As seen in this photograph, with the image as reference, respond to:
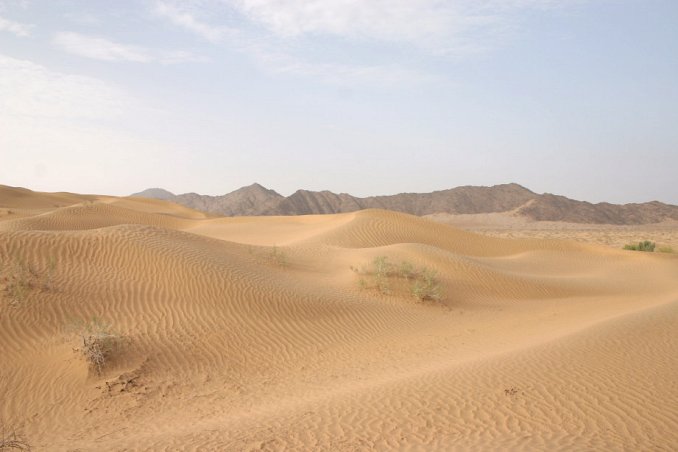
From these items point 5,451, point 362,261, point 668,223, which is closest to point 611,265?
point 362,261

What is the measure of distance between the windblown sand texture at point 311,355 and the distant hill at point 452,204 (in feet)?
185

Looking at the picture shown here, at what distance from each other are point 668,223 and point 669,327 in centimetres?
7000

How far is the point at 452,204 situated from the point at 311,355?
256 feet

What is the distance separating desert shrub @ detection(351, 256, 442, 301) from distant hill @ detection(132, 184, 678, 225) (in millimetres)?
55622

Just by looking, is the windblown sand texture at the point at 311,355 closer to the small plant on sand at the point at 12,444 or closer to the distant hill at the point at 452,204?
the small plant on sand at the point at 12,444

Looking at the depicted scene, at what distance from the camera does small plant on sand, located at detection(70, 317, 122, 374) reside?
7.67 meters

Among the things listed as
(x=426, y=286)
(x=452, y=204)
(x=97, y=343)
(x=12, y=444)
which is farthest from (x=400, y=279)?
(x=452, y=204)

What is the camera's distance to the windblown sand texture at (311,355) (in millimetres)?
5246

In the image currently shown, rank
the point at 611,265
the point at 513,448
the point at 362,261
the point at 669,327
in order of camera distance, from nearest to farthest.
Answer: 1. the point at 513,448
2. the point at 669,327
3. the point at 362,261
4. the point at 611,265

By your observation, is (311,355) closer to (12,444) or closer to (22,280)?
(12,444)

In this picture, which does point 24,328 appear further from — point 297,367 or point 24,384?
point 297,367

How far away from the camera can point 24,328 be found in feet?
27.9

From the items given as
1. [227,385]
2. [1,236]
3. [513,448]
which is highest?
[1,236]

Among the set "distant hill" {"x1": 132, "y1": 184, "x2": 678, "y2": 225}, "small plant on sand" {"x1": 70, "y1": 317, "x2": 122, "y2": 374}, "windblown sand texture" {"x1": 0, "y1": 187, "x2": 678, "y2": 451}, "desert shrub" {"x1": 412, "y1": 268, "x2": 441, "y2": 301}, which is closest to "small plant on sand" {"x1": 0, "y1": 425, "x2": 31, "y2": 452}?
"windblown sand texture" {"x1": 0, "y1": 187, "x2": 678, "y2": 451}
